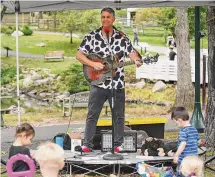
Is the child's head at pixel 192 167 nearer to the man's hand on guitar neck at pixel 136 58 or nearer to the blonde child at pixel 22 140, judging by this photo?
the blonde child at pixel 22 140

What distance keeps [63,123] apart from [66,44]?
1794 cm

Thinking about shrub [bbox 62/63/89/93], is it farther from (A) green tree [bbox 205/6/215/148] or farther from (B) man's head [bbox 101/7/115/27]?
(B) man's head [bbox 101/7/115/27]

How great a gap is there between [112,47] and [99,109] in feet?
2.44

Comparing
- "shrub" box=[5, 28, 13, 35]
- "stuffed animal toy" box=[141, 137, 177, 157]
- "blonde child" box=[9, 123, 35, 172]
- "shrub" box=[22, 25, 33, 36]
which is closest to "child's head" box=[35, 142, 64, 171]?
"blonde child" box=[9, 123, 35, 172]

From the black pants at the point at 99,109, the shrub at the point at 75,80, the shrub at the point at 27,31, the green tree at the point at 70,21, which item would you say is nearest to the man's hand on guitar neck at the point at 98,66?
the black pants at the point at 99,109

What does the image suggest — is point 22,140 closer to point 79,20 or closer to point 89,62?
point 89,62

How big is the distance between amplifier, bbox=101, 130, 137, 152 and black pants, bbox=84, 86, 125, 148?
60 mm

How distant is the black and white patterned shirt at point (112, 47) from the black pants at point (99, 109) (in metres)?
0.09

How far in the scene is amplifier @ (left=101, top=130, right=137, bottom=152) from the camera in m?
8.03

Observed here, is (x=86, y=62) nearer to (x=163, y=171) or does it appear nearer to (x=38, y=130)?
(x=163, y=171)

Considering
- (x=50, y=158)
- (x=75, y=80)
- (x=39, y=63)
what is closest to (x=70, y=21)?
(x=39, y=63)

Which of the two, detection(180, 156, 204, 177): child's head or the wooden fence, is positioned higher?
the wooden fence

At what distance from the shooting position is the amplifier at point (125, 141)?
26.3 feet

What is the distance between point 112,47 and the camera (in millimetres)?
7988
